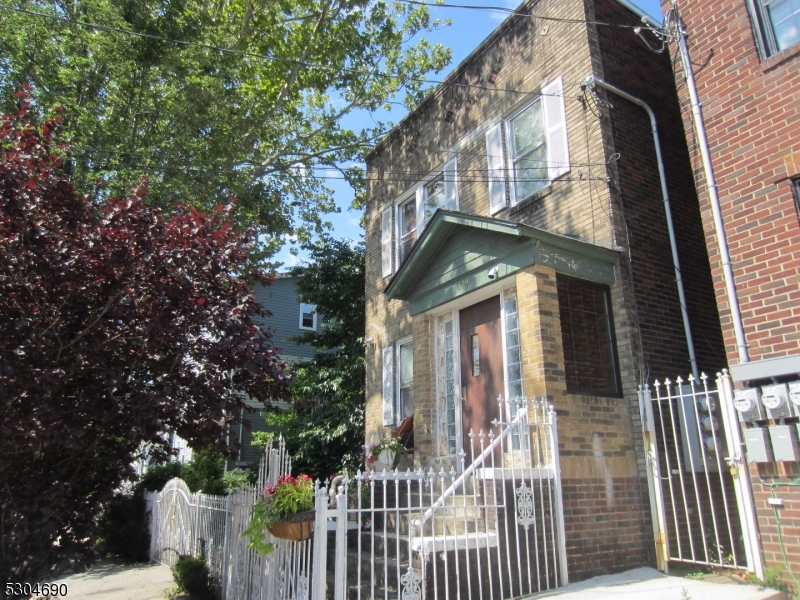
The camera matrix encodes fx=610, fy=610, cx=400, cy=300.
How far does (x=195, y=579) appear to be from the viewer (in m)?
8.68

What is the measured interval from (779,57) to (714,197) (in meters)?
1.42

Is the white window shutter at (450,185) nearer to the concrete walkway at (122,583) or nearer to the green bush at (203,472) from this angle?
the concrete walkway at (122,583)

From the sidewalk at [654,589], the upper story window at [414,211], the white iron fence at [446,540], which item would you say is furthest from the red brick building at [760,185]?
the upper story window at [414,211]

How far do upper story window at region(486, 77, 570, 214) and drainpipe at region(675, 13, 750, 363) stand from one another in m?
1.85

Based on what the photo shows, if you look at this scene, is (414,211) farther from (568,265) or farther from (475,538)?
(475,538)

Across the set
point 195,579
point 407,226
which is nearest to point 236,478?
point 195,579

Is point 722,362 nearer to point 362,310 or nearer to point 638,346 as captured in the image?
point 638,346

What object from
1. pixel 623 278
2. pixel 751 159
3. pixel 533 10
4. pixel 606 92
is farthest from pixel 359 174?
pixel 751 159

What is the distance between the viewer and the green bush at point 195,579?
8609mm

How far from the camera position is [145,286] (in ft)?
19.1

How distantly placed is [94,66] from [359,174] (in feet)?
25.6

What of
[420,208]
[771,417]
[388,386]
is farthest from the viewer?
[420,208]

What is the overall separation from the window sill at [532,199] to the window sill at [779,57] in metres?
2.92

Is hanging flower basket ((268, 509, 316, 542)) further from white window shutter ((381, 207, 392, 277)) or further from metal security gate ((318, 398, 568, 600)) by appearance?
white window shutter ((381, 207, 392, 277))
